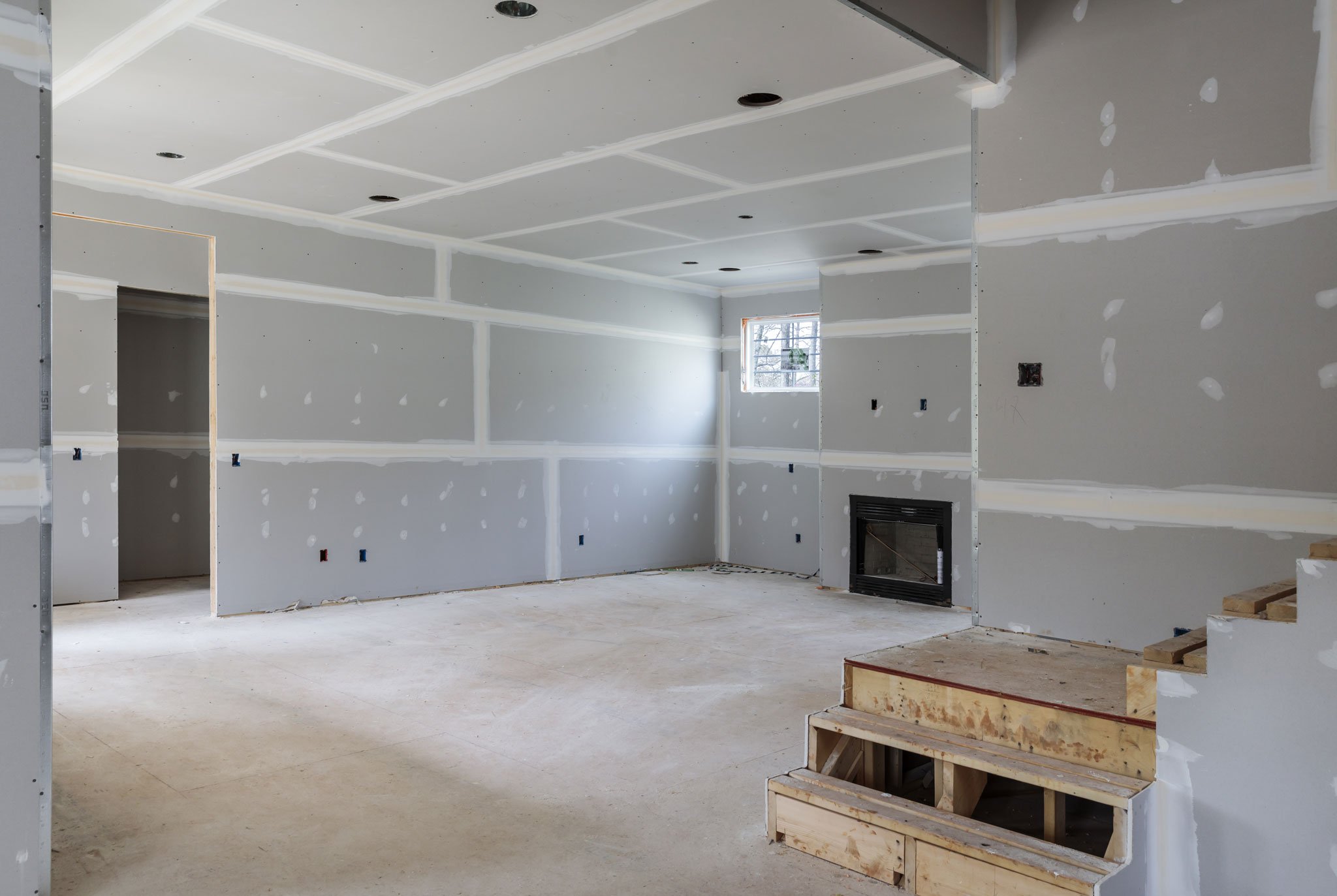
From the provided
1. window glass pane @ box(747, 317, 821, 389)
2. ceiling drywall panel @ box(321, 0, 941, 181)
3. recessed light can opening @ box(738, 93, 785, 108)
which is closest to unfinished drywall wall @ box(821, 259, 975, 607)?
window glass pane @ box(747, 317, 821, 389)

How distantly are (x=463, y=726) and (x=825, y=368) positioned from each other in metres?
5.20

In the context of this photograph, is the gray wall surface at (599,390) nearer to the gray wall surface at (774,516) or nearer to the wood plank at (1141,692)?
the gray wall surface at (774,516)

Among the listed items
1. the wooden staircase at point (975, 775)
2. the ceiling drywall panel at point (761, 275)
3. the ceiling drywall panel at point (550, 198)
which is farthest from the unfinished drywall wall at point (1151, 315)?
the ceiling drywall panel at point (761, 275)

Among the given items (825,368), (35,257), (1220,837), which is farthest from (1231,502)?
(825,368)

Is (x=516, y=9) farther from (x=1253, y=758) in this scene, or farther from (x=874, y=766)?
(x=1253, y=758)

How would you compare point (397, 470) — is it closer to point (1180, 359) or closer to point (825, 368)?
point (825, 368)

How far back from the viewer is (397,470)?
737 centimetres

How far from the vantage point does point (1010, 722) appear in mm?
2787

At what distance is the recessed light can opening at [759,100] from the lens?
14.0ft

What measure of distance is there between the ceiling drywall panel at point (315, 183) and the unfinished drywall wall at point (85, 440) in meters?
1.51

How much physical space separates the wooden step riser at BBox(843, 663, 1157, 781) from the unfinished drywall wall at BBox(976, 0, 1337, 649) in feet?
3.61

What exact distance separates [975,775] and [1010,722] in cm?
21

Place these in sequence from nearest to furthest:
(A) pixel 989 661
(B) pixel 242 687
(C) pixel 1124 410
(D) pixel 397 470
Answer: (A) pixel 989 661, (C) pixel 1124 410, (B) pixel 242 687, (D) pixel 397 470

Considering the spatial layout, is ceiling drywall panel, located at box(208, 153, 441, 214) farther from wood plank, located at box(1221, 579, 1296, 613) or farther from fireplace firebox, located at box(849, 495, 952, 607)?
wood plank, located at box(1221, 579, 1296, 613)
